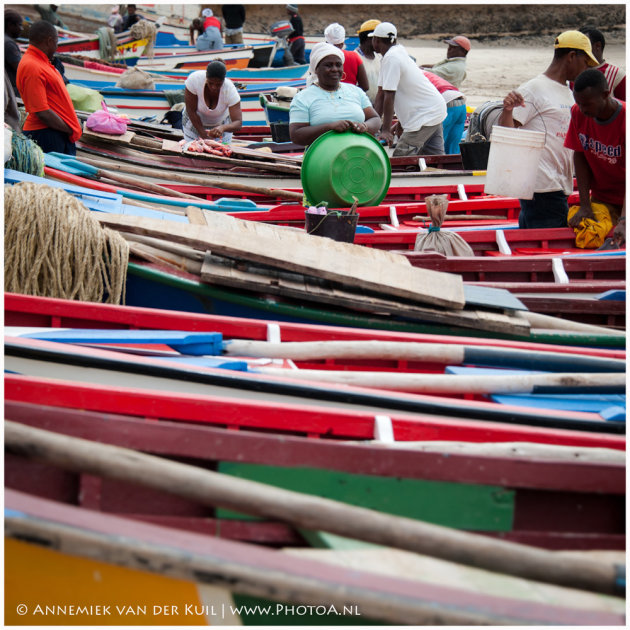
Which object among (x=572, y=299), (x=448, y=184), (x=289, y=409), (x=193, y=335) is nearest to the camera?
(x=289, y=409)

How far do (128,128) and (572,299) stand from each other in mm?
6325

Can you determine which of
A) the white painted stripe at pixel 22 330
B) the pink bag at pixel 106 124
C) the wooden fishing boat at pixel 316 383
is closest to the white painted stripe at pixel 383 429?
the wooden fishing boat at pixel 316 383

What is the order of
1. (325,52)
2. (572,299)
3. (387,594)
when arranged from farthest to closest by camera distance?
(325,52) < (572,299) < (387,594)

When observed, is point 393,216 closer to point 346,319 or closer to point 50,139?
point 346,319

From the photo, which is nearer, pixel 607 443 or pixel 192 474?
pixel 192 474

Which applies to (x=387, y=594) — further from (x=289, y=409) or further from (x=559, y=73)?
(x=559, y=73)

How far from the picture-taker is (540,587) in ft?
5.94

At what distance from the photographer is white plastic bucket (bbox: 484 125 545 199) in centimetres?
522

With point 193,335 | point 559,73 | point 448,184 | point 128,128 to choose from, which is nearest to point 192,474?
point 193,335

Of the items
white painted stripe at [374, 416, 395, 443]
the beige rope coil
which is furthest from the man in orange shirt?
white painted stripe at [374, 416, 395, 443]

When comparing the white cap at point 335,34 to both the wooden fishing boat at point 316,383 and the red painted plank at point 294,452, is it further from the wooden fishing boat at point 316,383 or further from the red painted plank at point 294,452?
the red painted plank at point 294,452

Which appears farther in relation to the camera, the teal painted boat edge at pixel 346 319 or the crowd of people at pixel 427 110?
the crowd of people at pixel 427 110

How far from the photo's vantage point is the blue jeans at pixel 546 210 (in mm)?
5539

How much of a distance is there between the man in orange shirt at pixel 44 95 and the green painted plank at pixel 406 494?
524cm
